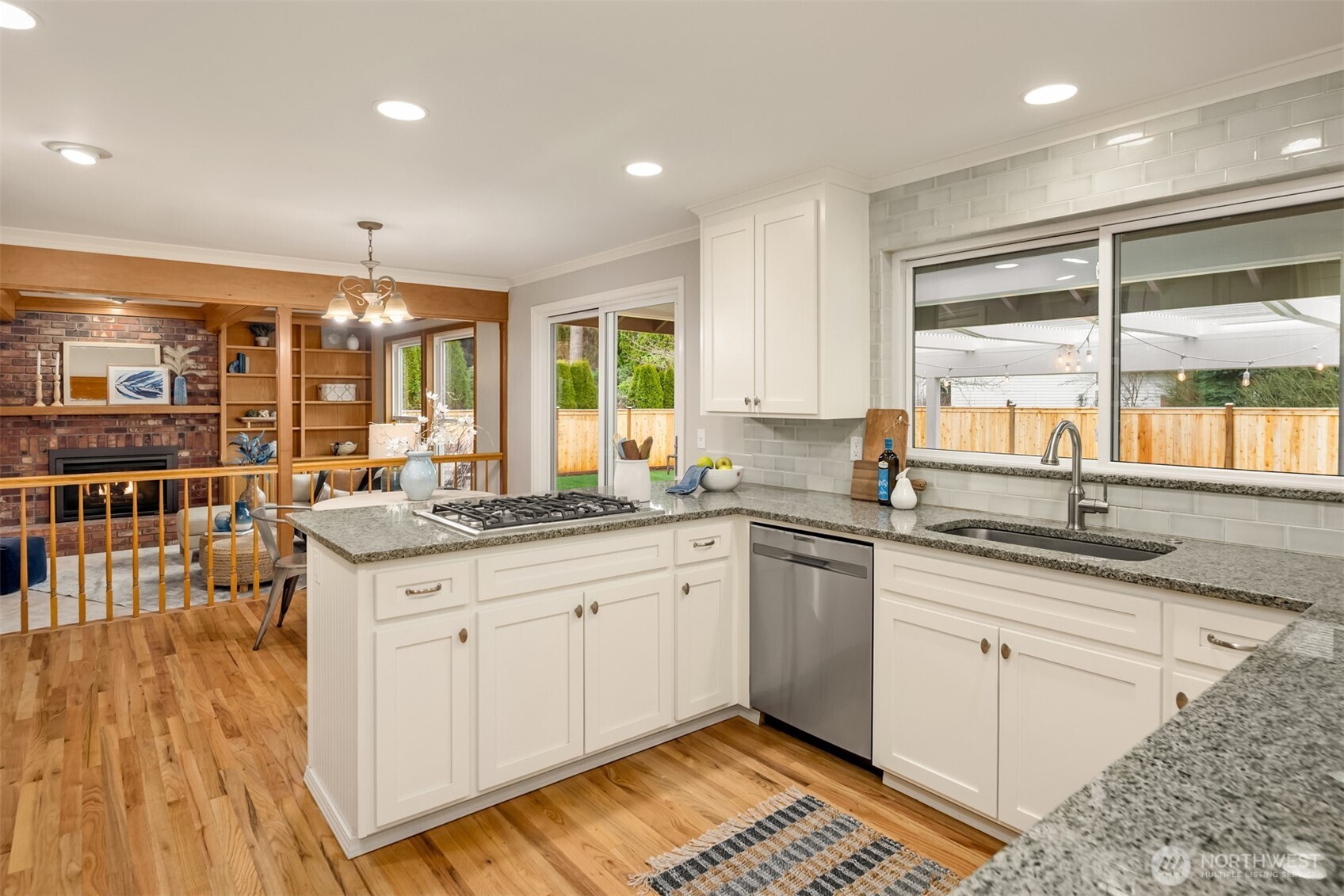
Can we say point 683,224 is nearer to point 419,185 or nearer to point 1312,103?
point 419,185

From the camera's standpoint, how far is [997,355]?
3.15 m

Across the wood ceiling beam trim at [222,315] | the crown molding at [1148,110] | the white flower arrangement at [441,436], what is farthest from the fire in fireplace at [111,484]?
the crown molding at [1148,110]

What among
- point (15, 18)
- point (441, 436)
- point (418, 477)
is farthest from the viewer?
point (441, 436)

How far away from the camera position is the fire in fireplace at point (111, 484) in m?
7.20

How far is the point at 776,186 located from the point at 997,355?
3.93ft

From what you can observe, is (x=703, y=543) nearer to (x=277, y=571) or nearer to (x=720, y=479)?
(x=720, y=479)

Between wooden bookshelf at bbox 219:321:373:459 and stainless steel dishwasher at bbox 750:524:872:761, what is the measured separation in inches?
269

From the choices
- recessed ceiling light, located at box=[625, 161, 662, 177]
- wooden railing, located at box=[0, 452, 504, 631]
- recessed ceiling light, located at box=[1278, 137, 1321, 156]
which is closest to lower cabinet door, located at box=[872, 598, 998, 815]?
recessed ceiling light, located at box=[1278, 137, 1321, 156]

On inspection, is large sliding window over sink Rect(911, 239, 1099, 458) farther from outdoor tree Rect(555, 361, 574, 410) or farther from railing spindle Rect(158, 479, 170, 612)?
railing spindle Rect(158, 479, 170, 612)

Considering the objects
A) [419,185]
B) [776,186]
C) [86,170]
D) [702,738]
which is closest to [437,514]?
[702,738]

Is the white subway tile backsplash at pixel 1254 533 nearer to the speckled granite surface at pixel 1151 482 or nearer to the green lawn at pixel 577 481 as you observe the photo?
the speckled granite surface at pixel 1151 482

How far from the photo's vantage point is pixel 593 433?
5.37 metres

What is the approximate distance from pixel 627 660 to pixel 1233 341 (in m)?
2.33

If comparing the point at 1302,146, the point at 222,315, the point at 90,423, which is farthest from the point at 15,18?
the point at 90,423
